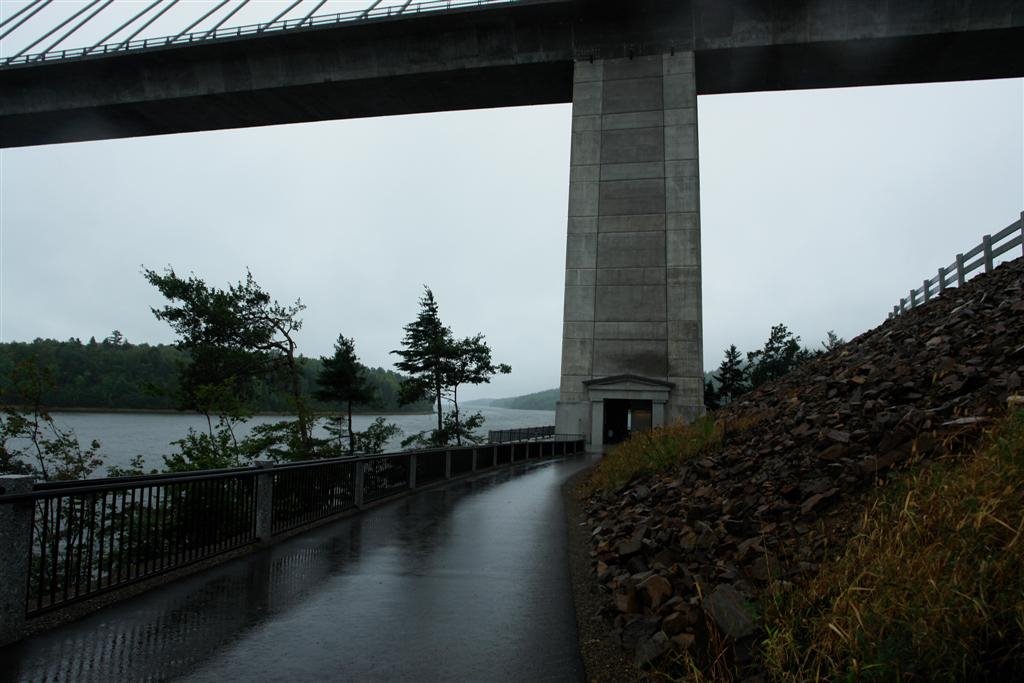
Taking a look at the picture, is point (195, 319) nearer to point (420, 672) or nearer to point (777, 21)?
point (420, 672)

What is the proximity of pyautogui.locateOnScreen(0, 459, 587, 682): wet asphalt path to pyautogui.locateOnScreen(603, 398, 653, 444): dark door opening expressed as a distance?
28.0 meters

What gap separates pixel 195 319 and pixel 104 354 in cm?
5815

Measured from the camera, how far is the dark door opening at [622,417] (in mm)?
36062

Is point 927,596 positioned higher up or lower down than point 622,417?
lower down

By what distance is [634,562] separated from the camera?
6258 mm

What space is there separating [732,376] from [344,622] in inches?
2806

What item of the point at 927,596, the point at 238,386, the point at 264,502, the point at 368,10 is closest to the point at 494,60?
the point at 368,10

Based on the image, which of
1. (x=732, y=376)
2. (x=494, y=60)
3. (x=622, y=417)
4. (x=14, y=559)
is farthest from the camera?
(x=732, y=376)

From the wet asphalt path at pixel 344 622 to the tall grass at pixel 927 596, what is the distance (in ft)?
5.40

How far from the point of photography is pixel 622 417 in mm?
40938

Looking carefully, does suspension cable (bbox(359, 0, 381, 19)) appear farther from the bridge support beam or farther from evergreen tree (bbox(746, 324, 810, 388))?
evergreen tree (bbox(746, 324, 810, 388))

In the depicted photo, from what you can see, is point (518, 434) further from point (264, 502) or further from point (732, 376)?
point (732, 376)

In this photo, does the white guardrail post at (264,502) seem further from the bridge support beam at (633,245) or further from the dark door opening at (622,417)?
the dark door opening at (622,417)

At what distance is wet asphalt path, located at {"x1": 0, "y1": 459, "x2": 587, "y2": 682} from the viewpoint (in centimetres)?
430
